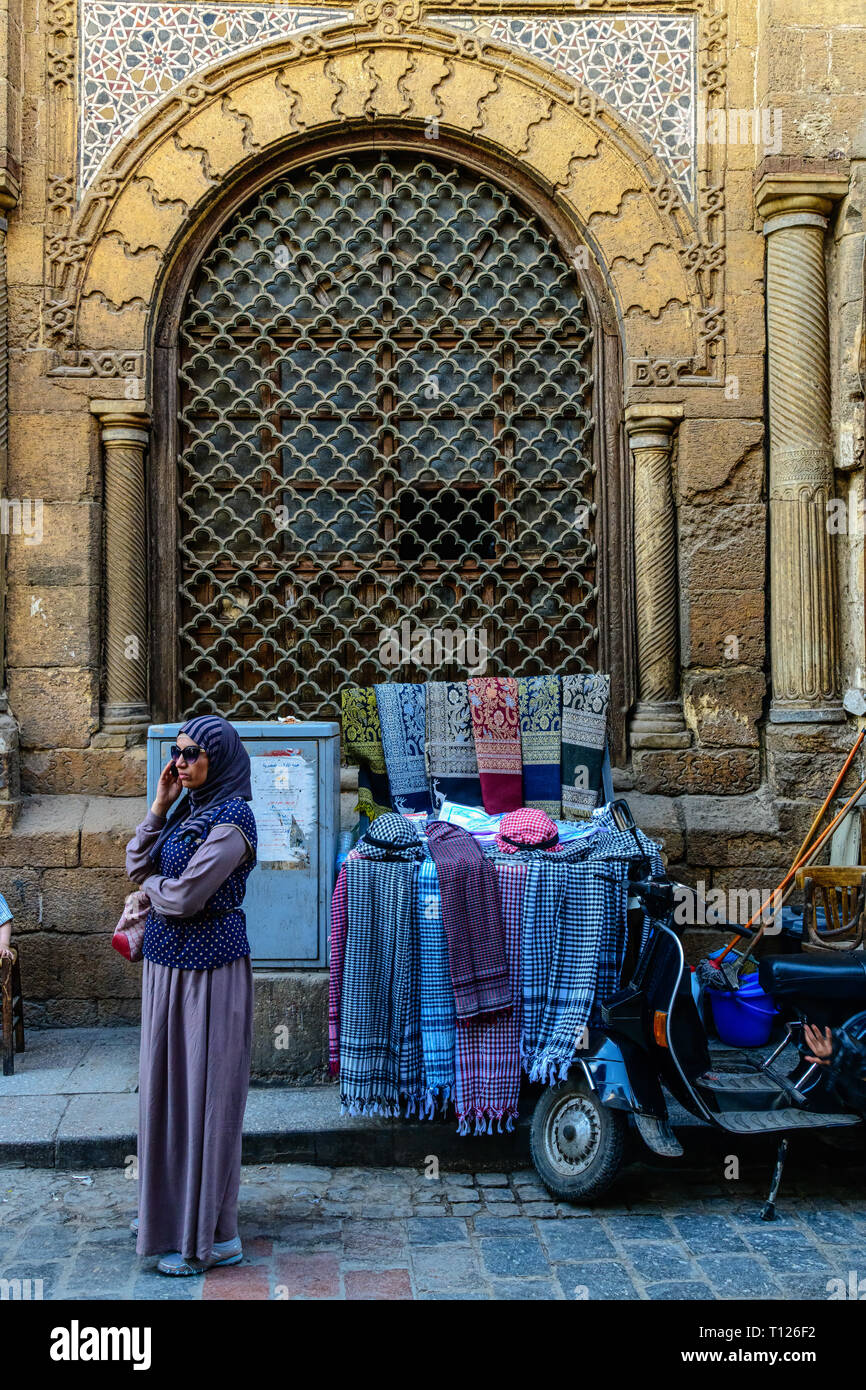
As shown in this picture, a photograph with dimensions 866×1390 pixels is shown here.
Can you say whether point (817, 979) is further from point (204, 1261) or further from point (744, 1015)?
point (204, 1261)

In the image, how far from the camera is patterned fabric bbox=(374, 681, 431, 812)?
5.56 meters

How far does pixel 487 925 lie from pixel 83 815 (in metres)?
2.53

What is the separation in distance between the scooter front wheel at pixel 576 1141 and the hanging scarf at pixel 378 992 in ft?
1.80

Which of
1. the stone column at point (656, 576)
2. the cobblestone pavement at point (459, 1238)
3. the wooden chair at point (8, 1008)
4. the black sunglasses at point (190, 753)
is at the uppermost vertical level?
the stone column at point (656, 576)

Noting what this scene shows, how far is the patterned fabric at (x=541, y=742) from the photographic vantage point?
559 centimetres

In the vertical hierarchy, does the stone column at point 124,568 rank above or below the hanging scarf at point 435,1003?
above

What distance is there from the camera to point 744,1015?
5047 millimetres

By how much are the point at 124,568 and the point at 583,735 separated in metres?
2.61

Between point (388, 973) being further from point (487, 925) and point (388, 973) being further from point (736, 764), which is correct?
point (736, 764)

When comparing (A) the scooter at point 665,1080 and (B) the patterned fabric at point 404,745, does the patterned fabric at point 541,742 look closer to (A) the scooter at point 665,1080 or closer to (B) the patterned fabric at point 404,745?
(B) the patterned fabric at point 404,745

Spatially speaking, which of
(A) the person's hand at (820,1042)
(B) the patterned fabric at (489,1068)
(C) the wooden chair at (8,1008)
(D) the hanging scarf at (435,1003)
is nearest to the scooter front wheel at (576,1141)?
(B) the patterned fabric at (489,1068)

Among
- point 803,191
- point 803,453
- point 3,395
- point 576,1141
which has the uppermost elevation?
point 803,191

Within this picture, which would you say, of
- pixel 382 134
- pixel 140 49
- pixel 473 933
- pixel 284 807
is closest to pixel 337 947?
pixel 473 933

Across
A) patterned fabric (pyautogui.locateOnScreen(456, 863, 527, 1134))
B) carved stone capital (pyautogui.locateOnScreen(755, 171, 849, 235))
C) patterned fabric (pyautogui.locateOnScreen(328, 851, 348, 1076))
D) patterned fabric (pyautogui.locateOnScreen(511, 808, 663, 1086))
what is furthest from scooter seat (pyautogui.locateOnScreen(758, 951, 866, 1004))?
carved stone capital (pyautogui.locateOnScreen(755, 171, 849, 235))
